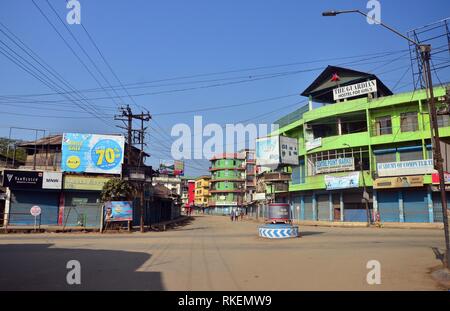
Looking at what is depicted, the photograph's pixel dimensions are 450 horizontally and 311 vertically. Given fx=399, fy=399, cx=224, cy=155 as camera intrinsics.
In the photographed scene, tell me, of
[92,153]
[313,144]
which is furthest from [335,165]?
[92,153]

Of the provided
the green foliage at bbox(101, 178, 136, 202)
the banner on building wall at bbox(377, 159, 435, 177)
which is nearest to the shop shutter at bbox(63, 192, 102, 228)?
the green foliage at bbox(101, 178, 136, 202)

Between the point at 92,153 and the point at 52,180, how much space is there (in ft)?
15.3

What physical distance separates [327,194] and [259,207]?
83.8 feet

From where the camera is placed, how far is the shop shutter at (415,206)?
39.1m

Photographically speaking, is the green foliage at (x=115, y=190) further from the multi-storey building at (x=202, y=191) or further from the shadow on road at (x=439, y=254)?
→ the multi-storey building at (x=202, y=191)

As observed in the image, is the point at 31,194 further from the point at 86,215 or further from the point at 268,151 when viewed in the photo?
the point at 268,151

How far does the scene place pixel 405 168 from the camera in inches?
1563

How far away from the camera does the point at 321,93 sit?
174 ft

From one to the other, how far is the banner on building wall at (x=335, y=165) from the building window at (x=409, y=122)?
6344 millimetres
